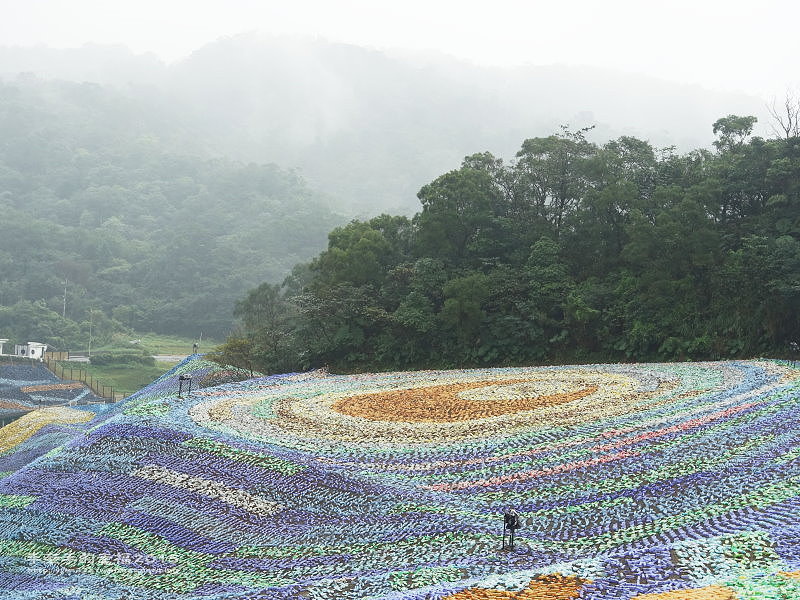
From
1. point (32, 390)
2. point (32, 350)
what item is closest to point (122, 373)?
point (32, 350)

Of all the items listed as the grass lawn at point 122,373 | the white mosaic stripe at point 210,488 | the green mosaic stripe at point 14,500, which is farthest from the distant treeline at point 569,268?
the grass lawn at point 122,373

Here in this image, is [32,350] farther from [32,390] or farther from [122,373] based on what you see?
[32,390]

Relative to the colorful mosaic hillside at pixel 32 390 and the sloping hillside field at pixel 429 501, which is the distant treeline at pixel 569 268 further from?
the colorful mosaic hillside at pixel 32 390

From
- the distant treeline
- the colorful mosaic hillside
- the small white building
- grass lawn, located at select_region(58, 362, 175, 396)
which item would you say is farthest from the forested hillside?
the distant treeline

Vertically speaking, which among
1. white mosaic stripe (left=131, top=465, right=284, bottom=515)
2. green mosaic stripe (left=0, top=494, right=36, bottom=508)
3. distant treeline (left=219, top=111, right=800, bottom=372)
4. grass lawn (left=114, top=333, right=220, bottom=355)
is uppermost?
distant treeline (left=219, top=111, right=800, bottom=372)

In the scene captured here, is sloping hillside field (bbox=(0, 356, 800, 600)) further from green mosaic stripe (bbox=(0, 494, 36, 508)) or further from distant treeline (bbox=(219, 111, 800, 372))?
distant treeline (bbox=(219, 111, 800, 372))

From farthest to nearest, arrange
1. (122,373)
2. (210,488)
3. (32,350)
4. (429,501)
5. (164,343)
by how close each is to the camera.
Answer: (164,343) → (122,373) → (32,350) → (210,488) → (429,501)
